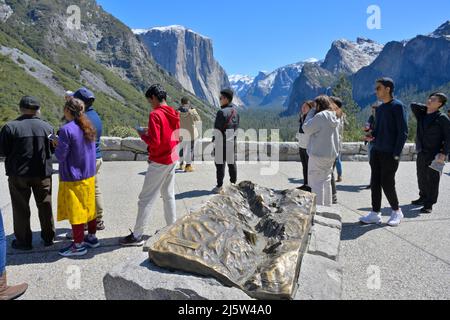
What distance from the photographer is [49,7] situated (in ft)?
433

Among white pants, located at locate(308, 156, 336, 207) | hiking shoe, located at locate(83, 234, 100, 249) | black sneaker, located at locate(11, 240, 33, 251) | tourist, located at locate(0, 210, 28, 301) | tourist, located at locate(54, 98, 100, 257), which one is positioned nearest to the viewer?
tourist, located at locate(0, 210, 28, 301)

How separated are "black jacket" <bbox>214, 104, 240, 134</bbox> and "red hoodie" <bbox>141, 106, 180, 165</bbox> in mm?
1996

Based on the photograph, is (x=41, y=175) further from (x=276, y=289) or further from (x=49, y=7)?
(x=49, y=7)

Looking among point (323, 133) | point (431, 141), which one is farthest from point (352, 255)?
point (431, 141)

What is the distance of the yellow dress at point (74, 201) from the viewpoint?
147 inches

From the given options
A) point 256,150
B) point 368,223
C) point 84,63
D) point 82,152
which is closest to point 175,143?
point 82,152

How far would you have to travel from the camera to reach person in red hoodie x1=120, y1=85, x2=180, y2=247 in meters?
3.92

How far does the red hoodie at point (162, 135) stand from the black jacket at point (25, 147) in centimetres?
113

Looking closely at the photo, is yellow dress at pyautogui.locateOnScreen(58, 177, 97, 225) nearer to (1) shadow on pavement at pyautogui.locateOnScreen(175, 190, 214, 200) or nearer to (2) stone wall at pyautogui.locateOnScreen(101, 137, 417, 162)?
(1) shadow on pavement at pyautogui.locateOnScreen(175, 190, 214, 200)

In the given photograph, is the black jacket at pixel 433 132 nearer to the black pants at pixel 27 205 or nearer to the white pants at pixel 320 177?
the white pants at pixel 320 177

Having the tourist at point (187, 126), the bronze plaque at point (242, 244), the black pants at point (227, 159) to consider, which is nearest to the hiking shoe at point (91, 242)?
the bronze plaque at point (242, 244)

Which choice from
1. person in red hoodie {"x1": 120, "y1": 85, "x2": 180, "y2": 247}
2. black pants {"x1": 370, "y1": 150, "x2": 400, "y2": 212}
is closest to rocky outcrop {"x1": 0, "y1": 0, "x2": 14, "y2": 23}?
person in red hoodie {"x1": 120, "y1": 85, "x2": 180, "y2": 247}

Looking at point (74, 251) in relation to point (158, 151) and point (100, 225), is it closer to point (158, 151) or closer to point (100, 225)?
point (100, 225)

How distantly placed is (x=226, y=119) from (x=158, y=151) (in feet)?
7.54
